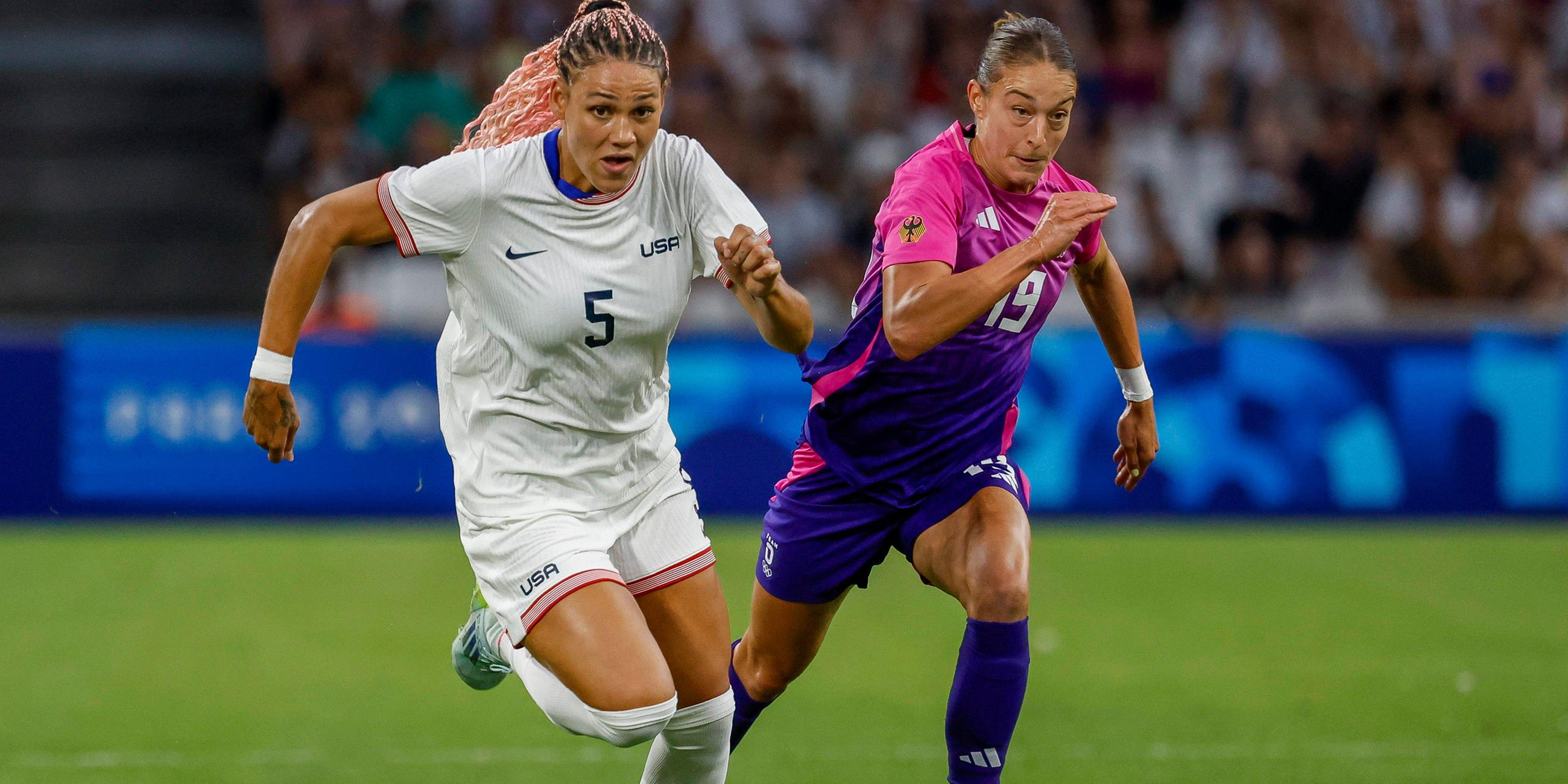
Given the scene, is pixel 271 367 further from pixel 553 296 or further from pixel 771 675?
pixel 771 675

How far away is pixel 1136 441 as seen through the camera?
489cm

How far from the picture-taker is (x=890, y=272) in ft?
13.8

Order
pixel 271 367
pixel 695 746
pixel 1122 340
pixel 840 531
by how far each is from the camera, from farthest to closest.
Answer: pixel 1122 340
pixel 840 531
pixel 695 746
pixel 271 367

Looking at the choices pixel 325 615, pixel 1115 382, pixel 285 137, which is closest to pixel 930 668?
pixel 325 615

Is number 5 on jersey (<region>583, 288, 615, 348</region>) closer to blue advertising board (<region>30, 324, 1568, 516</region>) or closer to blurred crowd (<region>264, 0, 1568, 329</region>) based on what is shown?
A: blue advertising board (<region>30, 324, 1568, 516</region>)

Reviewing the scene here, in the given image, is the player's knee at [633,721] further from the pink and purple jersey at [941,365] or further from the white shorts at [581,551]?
the pink and purple jersey at [941,365]

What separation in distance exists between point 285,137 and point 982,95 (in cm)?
838

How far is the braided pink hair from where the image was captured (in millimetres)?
3736

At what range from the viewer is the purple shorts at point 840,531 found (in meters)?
4.54

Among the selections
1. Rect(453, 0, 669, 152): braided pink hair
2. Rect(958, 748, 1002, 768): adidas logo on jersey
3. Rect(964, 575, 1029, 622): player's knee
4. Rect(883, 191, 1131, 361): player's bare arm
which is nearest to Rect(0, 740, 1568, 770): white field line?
Rect(958, 748, 1002, 768): adidas logo on jersey

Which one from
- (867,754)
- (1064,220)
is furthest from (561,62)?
(867,754)

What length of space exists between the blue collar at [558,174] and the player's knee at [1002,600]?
4.48ft

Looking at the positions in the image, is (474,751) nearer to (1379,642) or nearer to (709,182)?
(709,182)

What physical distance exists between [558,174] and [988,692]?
163cm
